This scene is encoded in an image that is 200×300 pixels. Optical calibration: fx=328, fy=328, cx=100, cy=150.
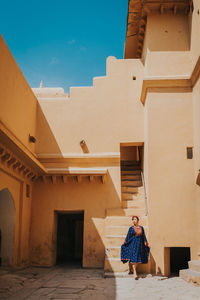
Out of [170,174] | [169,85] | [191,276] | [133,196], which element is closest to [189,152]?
[170,174]

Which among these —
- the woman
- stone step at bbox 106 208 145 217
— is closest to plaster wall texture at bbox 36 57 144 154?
stone step at bbox 106 208 145 217

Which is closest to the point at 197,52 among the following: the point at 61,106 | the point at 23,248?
the point at 61,106

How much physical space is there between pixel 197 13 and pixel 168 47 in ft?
5.01

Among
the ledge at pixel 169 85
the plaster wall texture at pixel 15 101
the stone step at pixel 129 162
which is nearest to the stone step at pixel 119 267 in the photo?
the plaster wall texture at pixel 15 101

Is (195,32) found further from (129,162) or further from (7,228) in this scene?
(7,228)

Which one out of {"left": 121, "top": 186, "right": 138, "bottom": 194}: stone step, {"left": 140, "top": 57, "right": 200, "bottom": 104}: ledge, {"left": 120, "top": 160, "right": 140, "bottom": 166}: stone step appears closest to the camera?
{"left": 140, "top": 57, "right": 200, "bottom": 104}: ledge

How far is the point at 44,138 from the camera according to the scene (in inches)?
454

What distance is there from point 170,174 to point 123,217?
1.95 metres

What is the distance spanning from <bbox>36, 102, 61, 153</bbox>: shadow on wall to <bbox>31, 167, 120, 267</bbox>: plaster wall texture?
3.99 ft

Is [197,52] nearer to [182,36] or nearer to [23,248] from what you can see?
[182,36]

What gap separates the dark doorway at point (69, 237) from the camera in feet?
41.8

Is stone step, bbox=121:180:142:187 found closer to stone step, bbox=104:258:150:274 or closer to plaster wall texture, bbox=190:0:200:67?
stone step, bbox=104:258:150:274

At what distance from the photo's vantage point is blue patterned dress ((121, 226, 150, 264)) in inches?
333

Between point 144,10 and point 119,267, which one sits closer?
point 119,267
